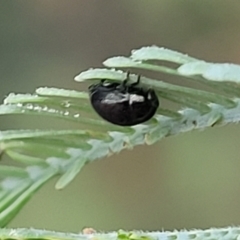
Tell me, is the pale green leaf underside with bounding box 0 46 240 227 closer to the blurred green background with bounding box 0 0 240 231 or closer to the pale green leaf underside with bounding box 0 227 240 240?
the pale green leaf underside with bounding box 0 227 240 240

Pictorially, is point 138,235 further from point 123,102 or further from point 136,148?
point 136,148

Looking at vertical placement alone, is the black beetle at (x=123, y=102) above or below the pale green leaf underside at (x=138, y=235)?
above

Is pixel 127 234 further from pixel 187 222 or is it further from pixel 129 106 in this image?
pixel 187 222

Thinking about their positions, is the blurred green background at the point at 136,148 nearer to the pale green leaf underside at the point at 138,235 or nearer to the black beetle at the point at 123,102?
the black beetle at the point at 123,102

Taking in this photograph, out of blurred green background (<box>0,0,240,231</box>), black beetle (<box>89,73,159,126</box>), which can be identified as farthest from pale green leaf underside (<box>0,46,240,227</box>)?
blurred green background (<box>0,0,240,231</box>)

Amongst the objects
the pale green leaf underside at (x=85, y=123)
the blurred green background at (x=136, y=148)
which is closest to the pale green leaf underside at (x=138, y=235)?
the pale green leaf underside at (x=85, y=123)

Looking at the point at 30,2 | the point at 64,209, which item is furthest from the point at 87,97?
the point at 30,2
